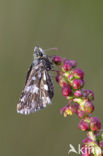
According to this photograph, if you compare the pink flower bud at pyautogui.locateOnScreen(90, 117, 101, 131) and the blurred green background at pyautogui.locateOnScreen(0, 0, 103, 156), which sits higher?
the blurred green background at pyautogui.locateOnScreen(0, 0, 103, 156)

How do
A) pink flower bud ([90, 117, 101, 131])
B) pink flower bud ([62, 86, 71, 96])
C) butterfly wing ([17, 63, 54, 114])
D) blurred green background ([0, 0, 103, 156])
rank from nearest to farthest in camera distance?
pink flower bud ([90, 117, 101, 131]) < pink flower bud ([62, 86, 71, 96]) < butterfly wing ([17, 63, 54, 114]) < blurred green background ([0, 0, 103, 156])

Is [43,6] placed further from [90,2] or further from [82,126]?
[82,126]

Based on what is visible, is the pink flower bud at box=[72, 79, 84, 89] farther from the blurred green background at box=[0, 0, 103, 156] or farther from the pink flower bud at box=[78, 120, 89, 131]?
the blurred green background at box=[0, 0, 103, 156]

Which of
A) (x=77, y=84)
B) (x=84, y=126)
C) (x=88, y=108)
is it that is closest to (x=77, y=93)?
(x=77, y=84)

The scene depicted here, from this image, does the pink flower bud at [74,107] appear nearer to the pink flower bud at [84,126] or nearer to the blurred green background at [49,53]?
the pink flower bud at [84,126]

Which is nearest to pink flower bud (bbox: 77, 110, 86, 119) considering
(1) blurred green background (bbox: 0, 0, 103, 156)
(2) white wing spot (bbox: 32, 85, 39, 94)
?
(2) white wing spot (bbox: 32, 85, 39, 94)
